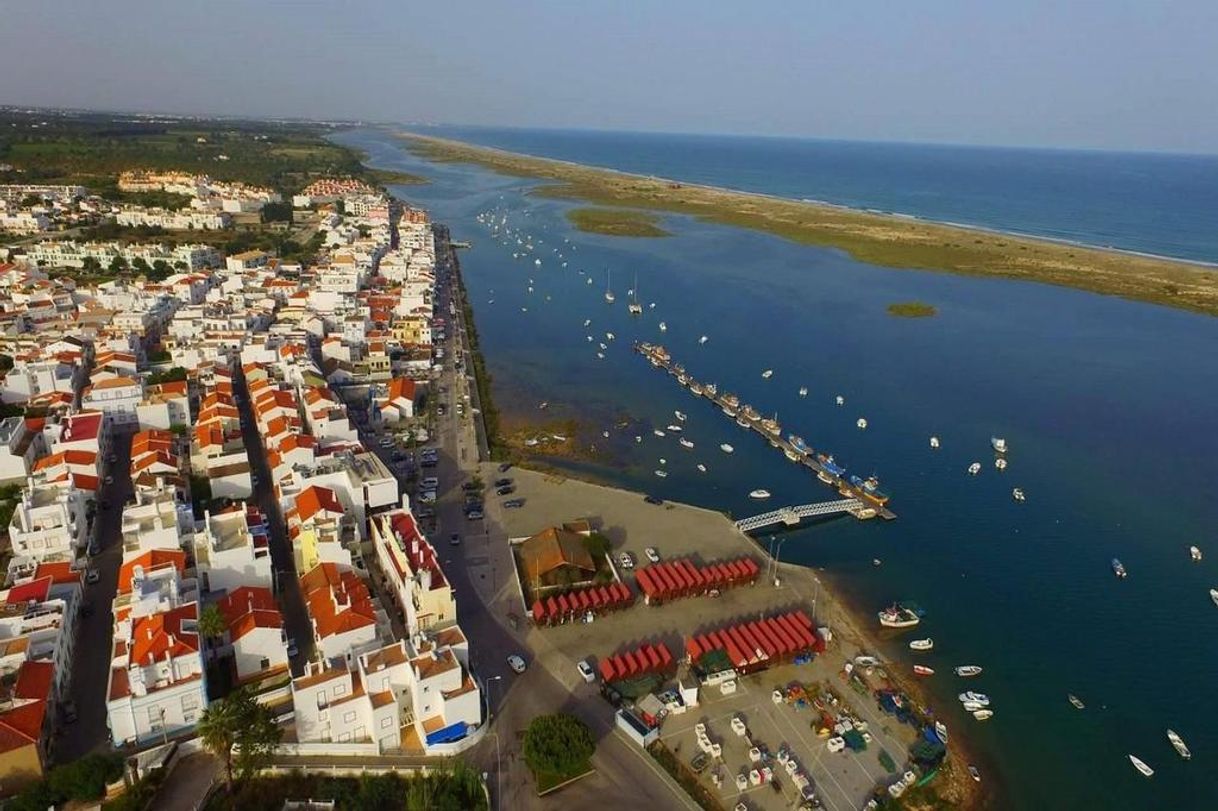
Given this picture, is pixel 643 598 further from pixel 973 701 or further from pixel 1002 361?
pixel 1002 361

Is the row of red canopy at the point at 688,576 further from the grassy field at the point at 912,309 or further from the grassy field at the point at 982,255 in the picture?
the grassy field at the point at 982,255

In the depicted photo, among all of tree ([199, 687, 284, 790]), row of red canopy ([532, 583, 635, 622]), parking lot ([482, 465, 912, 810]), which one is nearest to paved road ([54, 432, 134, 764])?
tree ([199, 687, 284, 790])

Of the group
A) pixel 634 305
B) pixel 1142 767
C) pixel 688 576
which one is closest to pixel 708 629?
pixel 688 576

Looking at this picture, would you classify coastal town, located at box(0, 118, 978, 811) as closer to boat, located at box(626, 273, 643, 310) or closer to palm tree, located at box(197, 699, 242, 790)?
palm tree, located at box(197, 699, 242, 790)

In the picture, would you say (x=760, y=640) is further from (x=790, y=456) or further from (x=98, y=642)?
(x=98, y=642)

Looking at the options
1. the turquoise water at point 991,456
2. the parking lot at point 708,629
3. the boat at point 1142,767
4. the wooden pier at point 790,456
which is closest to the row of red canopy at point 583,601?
the parking lot at point 708,629

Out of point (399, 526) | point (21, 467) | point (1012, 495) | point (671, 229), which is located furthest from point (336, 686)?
point (671, 229)
